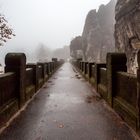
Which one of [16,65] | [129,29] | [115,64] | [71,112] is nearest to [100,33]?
[129,29]

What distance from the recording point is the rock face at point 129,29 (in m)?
50.2

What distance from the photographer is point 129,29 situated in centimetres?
5403

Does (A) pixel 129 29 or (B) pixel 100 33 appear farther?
(B) pixel 100 33

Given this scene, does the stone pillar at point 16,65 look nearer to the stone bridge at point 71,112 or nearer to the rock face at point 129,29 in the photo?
the stone bridge at point 71,112

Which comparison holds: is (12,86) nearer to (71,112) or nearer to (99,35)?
(71,112)

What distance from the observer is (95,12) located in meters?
125

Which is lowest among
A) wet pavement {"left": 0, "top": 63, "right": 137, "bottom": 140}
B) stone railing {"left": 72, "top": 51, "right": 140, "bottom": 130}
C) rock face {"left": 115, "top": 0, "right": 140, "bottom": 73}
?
wet pavement {"left": 0, "top": 63, "right": 137, "bottom": 140}

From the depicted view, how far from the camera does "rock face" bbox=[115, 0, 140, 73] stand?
50156 millimetres

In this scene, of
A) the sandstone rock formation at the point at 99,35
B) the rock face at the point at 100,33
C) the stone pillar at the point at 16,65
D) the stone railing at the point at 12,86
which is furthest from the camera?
the sandstone rock formation at the point at 99,35

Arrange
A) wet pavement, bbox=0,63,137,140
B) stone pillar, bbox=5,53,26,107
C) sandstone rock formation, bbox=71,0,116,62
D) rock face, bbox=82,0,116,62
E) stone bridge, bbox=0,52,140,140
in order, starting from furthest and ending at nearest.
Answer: sandstone rock formation, bbox=71,0,116,62 → rock face, bbox=82,0,116,62 → stone pillar, bbox=5,53,26,107 → stone bridge, bbox=0,52,140,140 → wet pavement, bbox=0,63,137,140

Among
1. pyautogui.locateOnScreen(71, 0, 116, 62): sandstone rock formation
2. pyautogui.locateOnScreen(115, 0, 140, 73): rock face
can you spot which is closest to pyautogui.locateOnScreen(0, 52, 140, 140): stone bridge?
pyautogui.locateOnScreen(115, 0, 140, 73): rock face

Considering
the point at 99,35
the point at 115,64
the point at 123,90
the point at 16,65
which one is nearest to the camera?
the point at 123,90

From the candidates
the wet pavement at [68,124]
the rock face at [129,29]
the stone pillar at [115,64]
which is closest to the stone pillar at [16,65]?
the wet pavement at [68,124]

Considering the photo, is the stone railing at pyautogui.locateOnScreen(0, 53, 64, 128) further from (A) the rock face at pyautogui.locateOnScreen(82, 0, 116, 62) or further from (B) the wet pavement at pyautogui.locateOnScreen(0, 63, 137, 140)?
(A) the rock face at pyautogui.locateOnScreen(82, 0, 116, 62)
